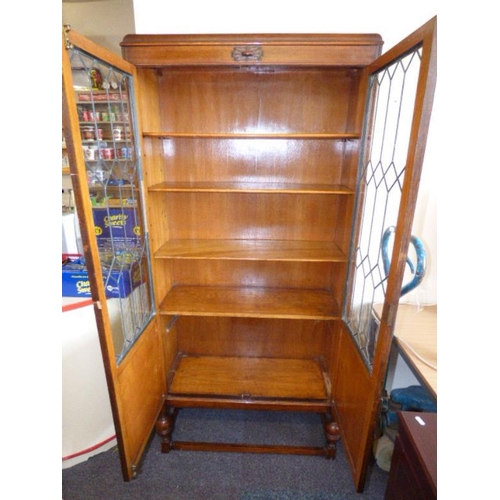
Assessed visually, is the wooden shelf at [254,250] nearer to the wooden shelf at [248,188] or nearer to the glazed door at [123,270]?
the glazed door at [123,270]

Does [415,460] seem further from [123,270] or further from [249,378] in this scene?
[123,270]

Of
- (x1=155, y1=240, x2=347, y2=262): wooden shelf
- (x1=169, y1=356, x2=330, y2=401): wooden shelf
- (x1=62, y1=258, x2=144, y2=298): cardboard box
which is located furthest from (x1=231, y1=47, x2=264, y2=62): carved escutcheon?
(x1=169, y1=356, x2=330, y2=401): wooden shelf

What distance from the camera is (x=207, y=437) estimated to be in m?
1.74

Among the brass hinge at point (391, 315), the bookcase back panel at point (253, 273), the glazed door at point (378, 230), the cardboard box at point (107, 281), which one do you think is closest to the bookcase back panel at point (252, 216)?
the bookcase back panel at point (253, 273)

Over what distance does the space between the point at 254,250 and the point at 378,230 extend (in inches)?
25.3

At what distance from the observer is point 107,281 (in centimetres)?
137

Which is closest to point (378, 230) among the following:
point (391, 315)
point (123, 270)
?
point (391, 315)

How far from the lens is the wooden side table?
0.83m

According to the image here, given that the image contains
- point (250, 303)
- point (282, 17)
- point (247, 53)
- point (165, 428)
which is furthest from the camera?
point (250, 303)

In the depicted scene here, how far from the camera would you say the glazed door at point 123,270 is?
3.82ft

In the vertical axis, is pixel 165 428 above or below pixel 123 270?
below
